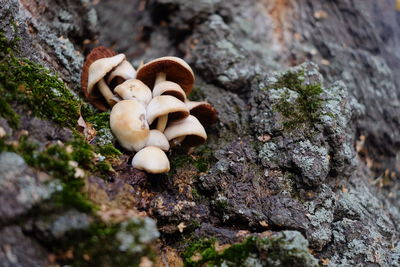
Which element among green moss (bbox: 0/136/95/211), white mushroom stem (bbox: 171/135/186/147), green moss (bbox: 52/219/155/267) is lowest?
white mushroom stem (bbox: 171/135/186/147)

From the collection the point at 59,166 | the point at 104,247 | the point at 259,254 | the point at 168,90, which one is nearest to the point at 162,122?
the point at 168,90

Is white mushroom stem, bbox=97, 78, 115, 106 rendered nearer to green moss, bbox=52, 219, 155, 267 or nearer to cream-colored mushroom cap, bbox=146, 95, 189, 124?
cream-colored mushroom cap, bbox=146, 95, 189, 124

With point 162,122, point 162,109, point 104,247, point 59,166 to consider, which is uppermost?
point 162,109

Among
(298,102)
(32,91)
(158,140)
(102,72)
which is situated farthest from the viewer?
(298,102)

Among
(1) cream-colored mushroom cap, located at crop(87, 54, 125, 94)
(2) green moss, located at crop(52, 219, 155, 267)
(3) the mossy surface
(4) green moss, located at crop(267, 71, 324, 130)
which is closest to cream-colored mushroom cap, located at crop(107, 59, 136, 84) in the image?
(1) cream-colored mushroom cap, located at crop(87, 54, 125, 94)

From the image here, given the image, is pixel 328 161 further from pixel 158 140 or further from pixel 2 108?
pixel 2 108

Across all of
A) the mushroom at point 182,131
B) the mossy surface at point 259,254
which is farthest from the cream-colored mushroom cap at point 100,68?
the mossy surface at point 259,254

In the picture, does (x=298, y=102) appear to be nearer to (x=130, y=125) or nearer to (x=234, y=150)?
(x=234, y=150)

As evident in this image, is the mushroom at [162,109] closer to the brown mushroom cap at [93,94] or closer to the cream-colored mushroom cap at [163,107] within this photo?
the cream-colored mushroom cap at [163,107]
